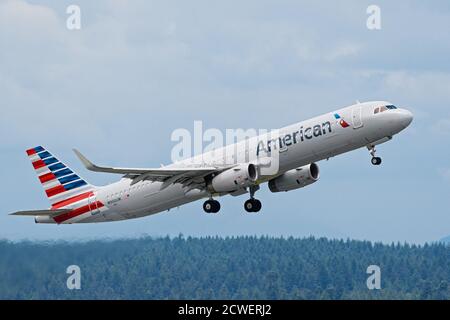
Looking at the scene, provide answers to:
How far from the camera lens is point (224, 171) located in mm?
63062

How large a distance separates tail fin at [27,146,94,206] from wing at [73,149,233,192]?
7.32m

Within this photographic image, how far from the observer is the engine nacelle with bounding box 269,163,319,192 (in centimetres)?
6631

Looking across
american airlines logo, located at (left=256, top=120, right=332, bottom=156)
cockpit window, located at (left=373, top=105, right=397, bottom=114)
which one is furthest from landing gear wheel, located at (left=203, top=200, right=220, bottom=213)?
cockpit window, located at (left=373, top=105, right=397, bottom=114)

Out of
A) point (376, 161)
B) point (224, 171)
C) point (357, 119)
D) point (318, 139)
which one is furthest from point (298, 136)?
point (224, 171)

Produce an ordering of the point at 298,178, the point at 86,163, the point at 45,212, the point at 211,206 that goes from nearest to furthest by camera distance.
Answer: the point at 86,163
the point at 211,206
the point at 298,178
the point at 45,212

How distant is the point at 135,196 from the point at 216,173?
5312 mm

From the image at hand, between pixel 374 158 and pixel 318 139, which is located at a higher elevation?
pixel 318 139

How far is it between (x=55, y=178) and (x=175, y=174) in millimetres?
10853

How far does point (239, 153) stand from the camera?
63094 millimetres

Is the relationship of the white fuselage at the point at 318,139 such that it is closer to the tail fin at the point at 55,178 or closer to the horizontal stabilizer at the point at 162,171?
the horizontal stabilizer at the point at 162,171

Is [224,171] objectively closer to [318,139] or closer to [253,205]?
[253,205]

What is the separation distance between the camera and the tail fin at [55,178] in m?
69.9

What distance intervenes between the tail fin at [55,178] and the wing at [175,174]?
732cm

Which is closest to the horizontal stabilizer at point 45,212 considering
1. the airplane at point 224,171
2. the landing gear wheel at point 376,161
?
the airplane at point 224,171
